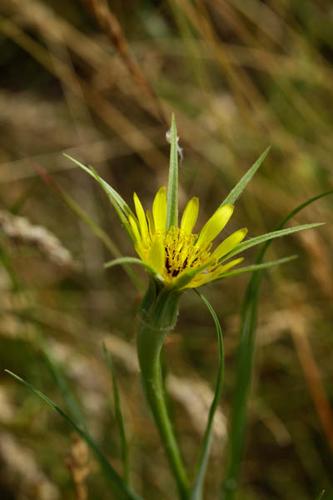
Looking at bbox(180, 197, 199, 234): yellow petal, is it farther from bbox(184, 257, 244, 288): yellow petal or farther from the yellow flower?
bbox(184, 257, 244, 288): yellow petal

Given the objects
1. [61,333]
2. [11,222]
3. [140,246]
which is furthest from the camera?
[61,333]

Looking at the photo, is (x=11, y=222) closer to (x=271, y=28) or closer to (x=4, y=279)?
(x=4, y=279)

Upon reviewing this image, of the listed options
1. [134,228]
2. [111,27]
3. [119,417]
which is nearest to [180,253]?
[134,228]

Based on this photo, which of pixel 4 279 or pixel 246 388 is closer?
pixel 246 388

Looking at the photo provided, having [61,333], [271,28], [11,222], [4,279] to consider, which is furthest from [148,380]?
[271,28]

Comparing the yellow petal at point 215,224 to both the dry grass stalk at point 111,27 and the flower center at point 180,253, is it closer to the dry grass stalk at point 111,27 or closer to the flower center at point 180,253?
the flower center at point 180,253

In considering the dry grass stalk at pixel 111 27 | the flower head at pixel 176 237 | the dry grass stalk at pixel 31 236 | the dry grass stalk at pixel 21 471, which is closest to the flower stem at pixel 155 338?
the flower head at pixel 176 237

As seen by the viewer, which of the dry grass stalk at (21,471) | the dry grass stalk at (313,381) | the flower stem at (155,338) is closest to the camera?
the flower stem at (155,338)
